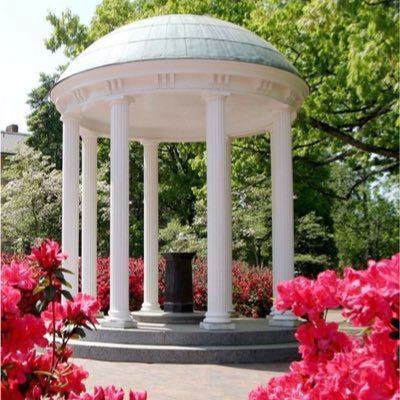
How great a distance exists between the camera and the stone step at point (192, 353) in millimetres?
14375

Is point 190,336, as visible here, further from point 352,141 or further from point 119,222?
point 352,141

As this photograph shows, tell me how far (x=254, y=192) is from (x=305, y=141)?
33.0ft

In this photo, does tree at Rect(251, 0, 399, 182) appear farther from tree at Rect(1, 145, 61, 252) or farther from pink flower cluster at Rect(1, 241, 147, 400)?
tree at Rect(1, 145, 61, 252)

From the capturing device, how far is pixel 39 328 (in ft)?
14.4

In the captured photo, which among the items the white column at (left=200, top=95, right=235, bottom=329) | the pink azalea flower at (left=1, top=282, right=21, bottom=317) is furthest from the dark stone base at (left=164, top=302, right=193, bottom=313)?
the pink azalea flower at (left=1, top=282, right=21, bottom=317)

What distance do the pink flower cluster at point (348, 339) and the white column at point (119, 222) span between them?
11212 mm

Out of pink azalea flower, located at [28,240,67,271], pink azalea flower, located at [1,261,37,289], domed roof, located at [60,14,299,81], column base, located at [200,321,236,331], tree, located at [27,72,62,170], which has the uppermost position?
tree, located at [27,72,62,170]

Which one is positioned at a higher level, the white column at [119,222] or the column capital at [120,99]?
the column capital at [120,99]

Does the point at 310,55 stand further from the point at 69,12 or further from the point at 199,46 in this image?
the point at 69,12

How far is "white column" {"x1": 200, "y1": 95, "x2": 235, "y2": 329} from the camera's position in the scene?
1552cm

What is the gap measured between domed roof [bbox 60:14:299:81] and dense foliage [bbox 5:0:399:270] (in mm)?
1331

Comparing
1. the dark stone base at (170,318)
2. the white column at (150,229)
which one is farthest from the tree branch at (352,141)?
the dark stone base at (170,318)

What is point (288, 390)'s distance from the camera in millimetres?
4809

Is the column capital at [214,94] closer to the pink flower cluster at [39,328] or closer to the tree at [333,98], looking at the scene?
the tree at [333,98]
